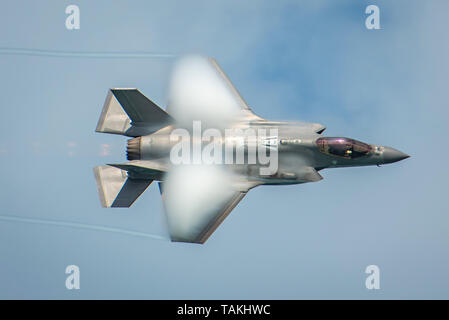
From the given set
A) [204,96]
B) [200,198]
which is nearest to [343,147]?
[200,198]

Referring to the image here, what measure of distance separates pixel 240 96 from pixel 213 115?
1.15 metres

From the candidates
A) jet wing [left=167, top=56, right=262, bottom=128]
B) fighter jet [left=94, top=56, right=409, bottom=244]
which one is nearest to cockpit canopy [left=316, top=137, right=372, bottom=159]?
fighter jet [left=94, top=56, right=409, bottom=244]

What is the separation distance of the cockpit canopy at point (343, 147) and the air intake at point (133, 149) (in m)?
5.28

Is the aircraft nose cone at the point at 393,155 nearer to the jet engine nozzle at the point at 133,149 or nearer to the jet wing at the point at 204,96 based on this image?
the jet wing at the point at 204,96

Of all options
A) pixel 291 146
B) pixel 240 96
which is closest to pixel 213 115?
pixel 240 96

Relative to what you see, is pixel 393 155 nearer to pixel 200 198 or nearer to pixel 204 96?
pixel 200 198

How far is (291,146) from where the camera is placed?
16203mm

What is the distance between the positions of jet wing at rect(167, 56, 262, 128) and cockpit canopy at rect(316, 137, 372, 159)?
2166 millimetres

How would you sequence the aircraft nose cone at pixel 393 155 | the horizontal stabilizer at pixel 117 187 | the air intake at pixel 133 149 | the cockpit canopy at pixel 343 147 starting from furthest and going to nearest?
the horizontal stabilizer at pixel 117 187 → the air intake at pixel 133 149 → the aircraft nose cone at pixel 393 155 → the cockpit canopy at pixel 343 147

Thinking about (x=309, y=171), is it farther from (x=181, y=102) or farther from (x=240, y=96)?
(x=181, y=102)

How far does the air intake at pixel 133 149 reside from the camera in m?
16.7

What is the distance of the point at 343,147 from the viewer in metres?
16.3

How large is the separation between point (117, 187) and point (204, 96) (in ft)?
12.7

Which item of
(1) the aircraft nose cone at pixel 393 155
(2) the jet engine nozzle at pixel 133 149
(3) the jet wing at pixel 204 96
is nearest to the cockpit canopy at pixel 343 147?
(1) the aircraft nose cone at pixel 393 155
